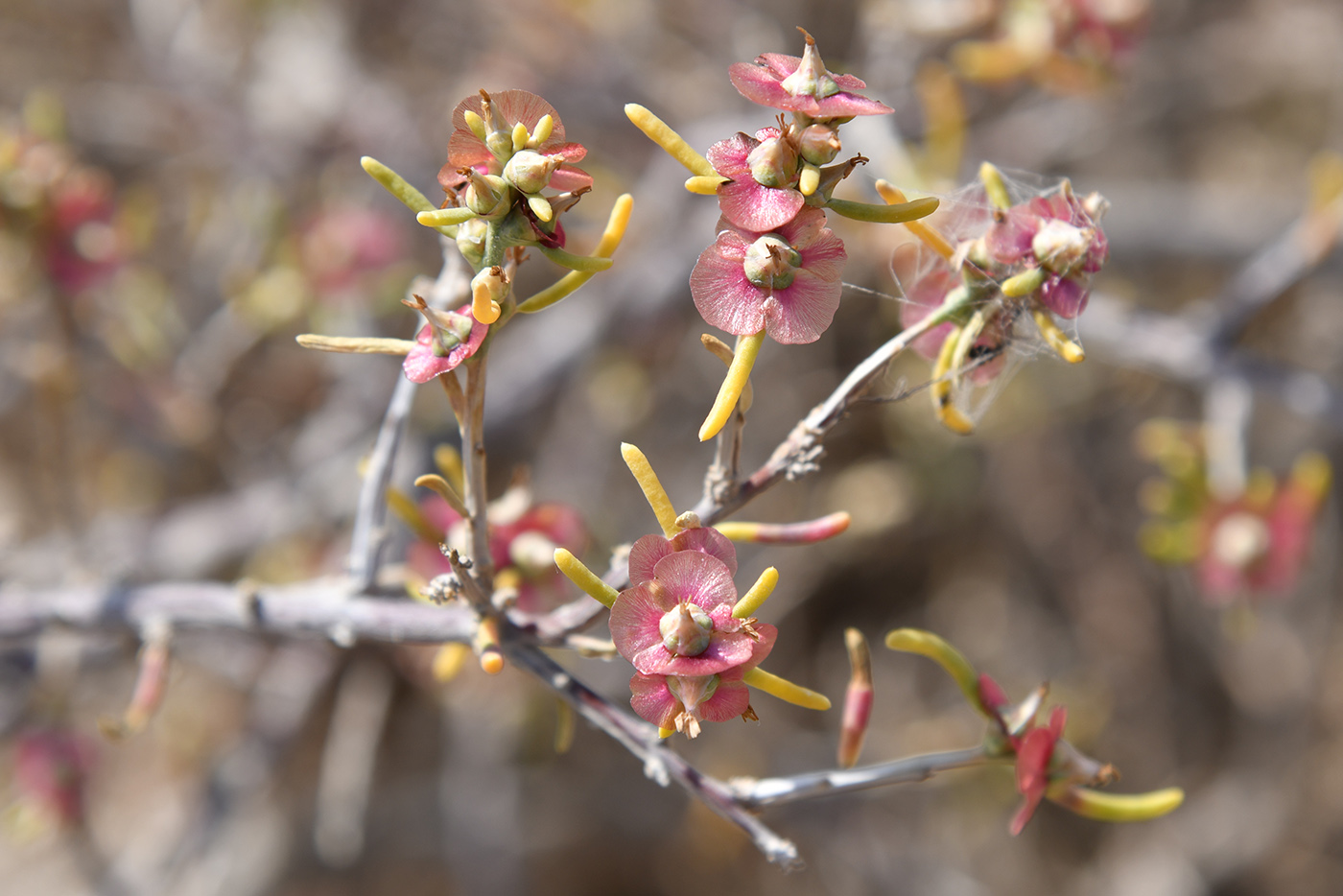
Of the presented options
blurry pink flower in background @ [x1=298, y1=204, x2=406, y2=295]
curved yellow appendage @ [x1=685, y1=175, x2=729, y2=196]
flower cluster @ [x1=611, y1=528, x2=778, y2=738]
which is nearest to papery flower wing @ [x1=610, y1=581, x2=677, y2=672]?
flower cluster @ [x1=611, y1=528, x2=778, y2=738]

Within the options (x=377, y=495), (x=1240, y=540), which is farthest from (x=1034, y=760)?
(x=1240, y=540)

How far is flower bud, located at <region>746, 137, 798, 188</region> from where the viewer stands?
2.56 ft

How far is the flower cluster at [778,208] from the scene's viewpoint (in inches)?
31.0

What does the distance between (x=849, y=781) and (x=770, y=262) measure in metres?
0.60

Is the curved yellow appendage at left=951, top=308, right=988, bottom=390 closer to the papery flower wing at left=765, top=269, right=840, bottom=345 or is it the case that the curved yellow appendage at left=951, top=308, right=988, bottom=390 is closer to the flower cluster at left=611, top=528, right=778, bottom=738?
the papery flower wing at left=765, top=269, right=840, bottom=345

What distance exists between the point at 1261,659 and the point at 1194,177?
1.99 m

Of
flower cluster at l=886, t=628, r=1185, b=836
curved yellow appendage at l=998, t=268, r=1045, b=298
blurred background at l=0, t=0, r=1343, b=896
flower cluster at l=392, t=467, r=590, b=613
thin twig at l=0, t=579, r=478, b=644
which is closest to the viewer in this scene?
curved yellow appendage at l=998, t=268, r=1045, b=298

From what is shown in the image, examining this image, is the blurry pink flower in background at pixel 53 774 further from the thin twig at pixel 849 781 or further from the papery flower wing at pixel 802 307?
the papery flower wing at pixel 802 307

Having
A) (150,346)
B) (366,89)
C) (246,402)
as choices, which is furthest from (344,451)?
(366,89)

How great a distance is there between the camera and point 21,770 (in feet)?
6.73

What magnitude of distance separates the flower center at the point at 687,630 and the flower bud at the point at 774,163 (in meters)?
0.39

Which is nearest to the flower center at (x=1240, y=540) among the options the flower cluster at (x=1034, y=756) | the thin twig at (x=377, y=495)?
the flower cluster at (x=1034, y=756)

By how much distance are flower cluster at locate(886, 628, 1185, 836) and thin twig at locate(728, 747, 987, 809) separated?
4cm

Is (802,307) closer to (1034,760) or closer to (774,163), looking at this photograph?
(774,163)
